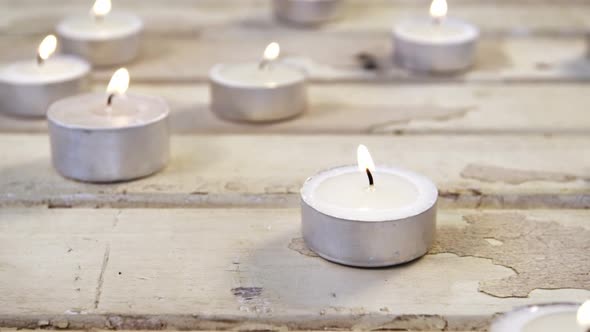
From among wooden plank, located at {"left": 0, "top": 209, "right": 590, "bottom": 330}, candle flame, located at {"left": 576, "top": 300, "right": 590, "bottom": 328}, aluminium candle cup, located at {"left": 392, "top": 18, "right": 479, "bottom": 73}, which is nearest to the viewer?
candle flame, located at {"left": 576, "top": 300, "right": 590, "bottom": 328}

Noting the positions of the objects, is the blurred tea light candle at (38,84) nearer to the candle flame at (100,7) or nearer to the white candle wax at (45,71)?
the white candle wax at (45,71)

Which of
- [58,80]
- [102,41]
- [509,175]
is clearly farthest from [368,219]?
[102,41]

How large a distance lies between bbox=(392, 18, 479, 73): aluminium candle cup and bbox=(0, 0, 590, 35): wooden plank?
0.17 metres

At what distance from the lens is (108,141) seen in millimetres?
872

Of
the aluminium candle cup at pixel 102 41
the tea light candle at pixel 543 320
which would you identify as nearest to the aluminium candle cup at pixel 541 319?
the tea light candle at pixel 543 320

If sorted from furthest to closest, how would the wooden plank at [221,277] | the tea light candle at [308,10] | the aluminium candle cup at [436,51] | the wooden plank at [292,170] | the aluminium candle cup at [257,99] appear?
the tea light candle at [308,10] → the aluminium candle cup at [436,51] → the aluminium candle cup at [257,99] → the wooden plank at [292,170] → the wooden plank at [221,277]

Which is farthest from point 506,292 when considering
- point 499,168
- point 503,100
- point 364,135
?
point 503,100

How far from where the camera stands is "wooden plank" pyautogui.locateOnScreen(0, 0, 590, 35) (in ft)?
4.53

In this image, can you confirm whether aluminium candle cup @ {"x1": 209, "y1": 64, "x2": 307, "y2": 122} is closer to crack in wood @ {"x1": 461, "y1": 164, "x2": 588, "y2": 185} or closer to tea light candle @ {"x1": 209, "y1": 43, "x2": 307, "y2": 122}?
tea light candle @ {"x1": 209, "y1": 43, "x2": 307, "y2": 122}

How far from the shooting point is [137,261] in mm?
768

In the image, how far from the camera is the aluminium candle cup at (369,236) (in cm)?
73

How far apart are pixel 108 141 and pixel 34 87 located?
0.21 m

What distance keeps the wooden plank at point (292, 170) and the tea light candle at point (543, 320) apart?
0.25 meters

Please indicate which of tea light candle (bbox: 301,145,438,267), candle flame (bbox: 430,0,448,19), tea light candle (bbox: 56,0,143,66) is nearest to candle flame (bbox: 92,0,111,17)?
tea light candle (bbox: 56,0,143,66)
